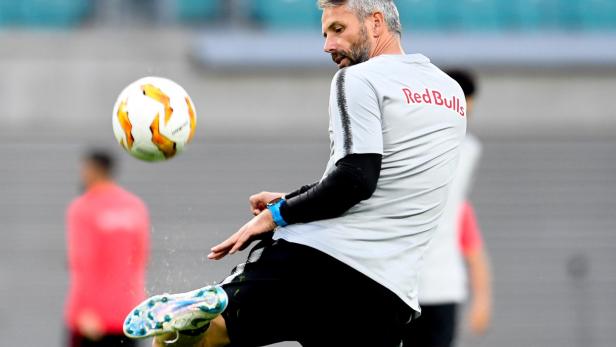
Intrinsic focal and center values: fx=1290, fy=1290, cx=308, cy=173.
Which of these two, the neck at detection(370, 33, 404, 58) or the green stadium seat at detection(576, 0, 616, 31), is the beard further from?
the green stadium seat at detection(576, 0, 616, 31)

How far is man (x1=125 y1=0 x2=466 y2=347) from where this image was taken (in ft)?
14.6

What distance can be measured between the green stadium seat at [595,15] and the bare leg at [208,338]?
10917 mm

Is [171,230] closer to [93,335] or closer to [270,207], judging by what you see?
[93,335]

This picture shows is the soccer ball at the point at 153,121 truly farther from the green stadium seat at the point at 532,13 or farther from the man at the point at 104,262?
the green stadium seat at the point at 532,13

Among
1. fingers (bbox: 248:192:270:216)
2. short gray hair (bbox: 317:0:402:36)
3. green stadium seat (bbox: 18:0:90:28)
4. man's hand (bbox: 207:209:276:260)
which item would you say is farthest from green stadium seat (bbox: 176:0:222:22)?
man's hand (bbox: 207:209:276:260)

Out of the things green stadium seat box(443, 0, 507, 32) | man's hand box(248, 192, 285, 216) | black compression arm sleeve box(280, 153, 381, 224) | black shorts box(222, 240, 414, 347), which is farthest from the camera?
green stadium seat box(443, 0, 507, 32)

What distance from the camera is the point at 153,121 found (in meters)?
5.17

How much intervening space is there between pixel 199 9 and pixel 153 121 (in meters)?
9.39

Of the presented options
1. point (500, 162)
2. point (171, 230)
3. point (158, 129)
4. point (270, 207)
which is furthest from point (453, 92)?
point (500, 162)

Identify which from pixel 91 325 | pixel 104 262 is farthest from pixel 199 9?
pixel 91 325

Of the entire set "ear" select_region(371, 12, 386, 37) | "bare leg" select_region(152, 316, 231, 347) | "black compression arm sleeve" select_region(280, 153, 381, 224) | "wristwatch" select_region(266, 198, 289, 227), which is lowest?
"bare leg" select_region(152, 316, 231, 347)

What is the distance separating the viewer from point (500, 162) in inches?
570

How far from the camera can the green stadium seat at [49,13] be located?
14047mm

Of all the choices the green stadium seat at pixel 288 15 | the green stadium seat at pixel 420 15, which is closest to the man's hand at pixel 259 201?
the green stadium seat at pixel 288 15
